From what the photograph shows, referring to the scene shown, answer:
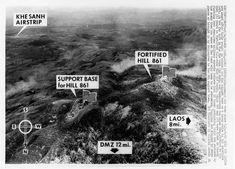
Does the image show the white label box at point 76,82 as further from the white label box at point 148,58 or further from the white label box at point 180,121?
the white label box at point 180,121

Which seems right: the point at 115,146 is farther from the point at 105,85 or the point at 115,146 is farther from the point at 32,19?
the point at 32,19

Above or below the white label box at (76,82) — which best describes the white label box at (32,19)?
above

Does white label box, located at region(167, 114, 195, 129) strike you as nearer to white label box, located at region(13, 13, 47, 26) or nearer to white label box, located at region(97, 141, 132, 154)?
white label box, located at region(97, 141, 132, 154)

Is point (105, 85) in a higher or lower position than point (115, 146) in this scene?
higher

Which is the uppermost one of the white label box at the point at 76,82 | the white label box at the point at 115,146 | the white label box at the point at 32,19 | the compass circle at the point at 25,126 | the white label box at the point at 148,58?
the white label box at the point at 32,19

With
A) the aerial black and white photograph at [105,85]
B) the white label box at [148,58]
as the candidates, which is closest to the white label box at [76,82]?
the aerial black and white photograph at [105,85]

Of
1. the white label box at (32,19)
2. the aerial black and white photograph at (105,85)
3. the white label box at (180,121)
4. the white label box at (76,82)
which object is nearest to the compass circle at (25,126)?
the aerial black and white photograph at (105,85)

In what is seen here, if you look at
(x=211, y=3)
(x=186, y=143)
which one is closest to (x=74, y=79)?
(x=186, y=143)

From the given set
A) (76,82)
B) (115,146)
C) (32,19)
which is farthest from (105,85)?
(32,19)
